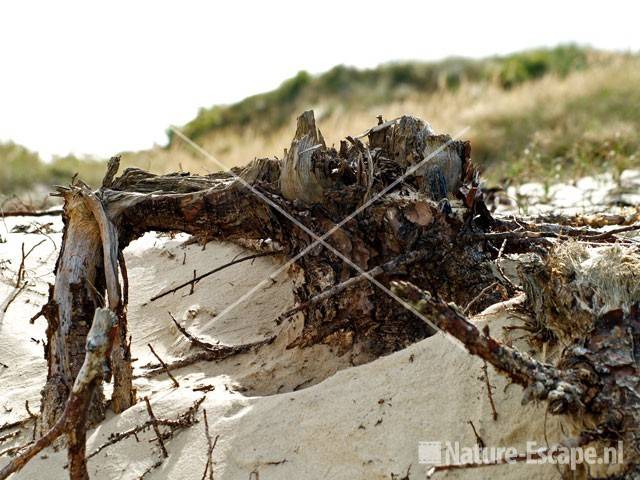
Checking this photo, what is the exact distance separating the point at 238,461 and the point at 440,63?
1974 centimetres

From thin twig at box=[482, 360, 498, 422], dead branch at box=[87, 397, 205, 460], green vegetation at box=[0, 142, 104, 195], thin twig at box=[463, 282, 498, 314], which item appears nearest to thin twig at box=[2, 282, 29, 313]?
dead branch at box=[87, 397, 205, 460]

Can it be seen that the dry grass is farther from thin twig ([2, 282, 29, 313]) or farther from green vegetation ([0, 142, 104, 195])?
thin twig ([2, 282, 29, 313])

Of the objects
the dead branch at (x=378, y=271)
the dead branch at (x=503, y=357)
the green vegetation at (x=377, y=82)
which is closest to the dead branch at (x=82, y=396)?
the dead branch at (x=503, y=357)

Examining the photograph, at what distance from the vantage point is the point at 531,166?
22.7ft

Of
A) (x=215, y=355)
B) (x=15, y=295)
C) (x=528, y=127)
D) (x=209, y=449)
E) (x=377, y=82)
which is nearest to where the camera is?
(x=209, y=449)

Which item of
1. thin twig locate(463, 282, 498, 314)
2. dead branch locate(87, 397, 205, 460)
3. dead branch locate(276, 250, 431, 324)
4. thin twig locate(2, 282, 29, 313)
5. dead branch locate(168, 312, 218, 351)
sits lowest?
dead branch locate(87, 397, 205, 460)

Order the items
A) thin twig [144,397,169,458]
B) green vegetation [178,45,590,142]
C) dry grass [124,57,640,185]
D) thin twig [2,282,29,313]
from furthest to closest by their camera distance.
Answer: green vegetation [178,45,590,142], dry grass [124,57,640,185], thin twig [2,282,29,313], thin twig [144,397,169,458]

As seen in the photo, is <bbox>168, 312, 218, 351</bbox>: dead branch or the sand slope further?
<bbox>168, 312, 218, 351</bbox>: dead branch

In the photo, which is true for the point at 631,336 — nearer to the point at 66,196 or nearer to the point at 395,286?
the point at 395,286

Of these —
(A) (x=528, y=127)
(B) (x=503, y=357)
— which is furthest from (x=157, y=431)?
(A) (x=528, y=127)

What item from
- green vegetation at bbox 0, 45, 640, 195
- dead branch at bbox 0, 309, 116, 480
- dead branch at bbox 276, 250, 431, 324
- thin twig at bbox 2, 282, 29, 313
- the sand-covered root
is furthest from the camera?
green vegetation at bbox 0, 45, 640, 195

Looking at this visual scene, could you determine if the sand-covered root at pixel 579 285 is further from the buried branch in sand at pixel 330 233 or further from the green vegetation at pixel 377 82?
the green vegetation at pixel 377 82

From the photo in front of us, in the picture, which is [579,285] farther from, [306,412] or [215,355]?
[215,355]

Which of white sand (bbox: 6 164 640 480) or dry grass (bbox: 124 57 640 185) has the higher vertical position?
dry grass (bbox: 124 57 640 185)
